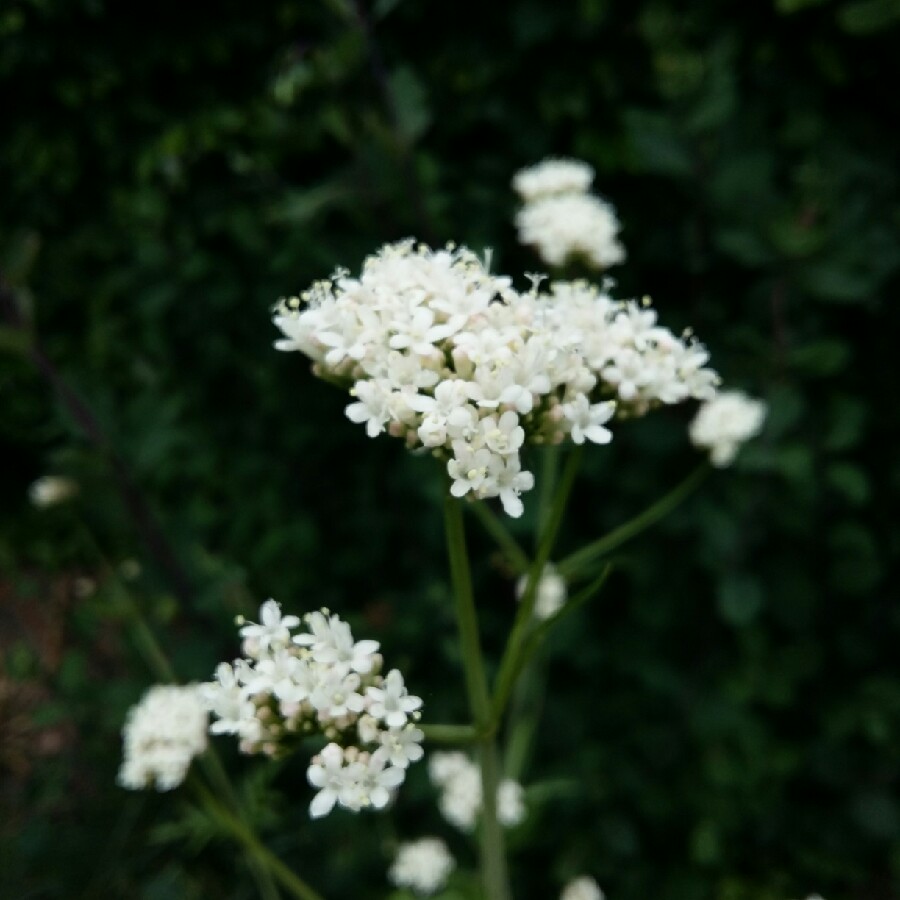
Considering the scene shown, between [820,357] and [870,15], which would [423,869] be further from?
[870,15]

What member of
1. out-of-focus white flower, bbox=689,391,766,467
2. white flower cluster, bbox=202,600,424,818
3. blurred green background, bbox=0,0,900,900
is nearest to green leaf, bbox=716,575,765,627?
blurred green background, bbox=0,0,900,900

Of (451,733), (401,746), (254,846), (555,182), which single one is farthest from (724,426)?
(254,846)

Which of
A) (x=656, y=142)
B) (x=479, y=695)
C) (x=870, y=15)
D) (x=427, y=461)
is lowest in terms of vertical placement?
(x=479, y=695)

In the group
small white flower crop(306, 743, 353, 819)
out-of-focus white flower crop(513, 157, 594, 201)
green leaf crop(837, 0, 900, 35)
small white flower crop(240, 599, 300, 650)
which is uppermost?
out-of-focus white flower crop(513, 157, 594, 201)

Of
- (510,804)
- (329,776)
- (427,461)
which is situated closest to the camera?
(329,776)

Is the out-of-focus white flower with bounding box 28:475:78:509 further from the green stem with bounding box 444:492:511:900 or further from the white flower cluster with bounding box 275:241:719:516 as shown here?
the green stem with bounding box 444:492:511:900

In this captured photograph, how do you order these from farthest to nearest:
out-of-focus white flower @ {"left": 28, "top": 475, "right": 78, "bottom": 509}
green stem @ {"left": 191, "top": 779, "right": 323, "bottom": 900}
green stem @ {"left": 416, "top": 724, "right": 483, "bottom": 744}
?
out-of-focus white flower @ {"left": 28, "top": 475, "right": 78, "bottom": 509}
green stem @ {"left": 191, "top": 779, "right": 323, "bottom": 900}
green stem @ {"left": 416, "top": 724, "right": 483, "bottom": 744}

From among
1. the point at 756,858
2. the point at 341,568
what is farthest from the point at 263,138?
the point at 756,858

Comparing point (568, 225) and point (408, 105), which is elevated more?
point (408, 105)
